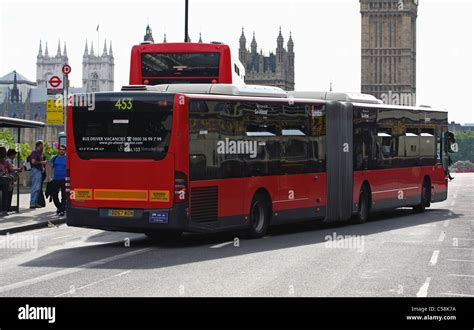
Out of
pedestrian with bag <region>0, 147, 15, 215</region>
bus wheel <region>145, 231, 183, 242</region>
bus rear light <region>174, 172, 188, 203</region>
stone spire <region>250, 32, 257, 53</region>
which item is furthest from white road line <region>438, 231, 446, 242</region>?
stone spire <region>250, 32, 257, 53</region>

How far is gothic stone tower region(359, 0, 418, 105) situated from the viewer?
16212 cm

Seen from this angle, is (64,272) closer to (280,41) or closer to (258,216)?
(258,216)

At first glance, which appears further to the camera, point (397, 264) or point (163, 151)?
point (163, 151)

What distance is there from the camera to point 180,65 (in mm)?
23312

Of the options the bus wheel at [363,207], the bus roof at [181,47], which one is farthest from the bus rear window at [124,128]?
the bus wheel at [363,207]

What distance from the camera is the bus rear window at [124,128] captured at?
17.0 m

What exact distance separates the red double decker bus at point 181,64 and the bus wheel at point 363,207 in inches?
155

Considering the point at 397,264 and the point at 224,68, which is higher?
the point at 224,68

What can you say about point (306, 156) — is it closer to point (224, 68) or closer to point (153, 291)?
point (224, 68)

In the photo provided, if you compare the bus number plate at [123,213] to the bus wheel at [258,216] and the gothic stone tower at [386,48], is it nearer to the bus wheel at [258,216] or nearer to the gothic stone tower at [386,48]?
the bus wheel at [258,216]

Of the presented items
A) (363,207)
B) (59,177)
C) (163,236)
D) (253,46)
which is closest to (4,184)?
(59,177)

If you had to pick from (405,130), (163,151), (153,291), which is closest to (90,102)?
(163,151)

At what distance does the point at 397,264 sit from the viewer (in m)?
14.9
